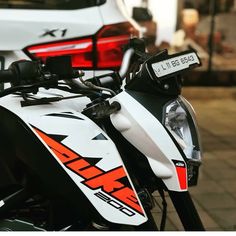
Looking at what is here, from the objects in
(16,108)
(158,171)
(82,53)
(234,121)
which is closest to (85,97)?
(16,108)

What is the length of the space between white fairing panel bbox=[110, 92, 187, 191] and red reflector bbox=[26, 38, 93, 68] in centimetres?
195

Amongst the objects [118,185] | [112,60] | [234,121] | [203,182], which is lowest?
[234,121]

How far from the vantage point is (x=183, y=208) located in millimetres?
2104

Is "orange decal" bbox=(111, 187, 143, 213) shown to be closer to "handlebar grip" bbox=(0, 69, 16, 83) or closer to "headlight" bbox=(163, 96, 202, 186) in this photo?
"headlight" bbox=(163, 96, 202, 186)

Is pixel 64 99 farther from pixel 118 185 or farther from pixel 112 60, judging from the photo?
pixel 112 60

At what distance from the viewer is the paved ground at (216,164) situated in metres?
3.89

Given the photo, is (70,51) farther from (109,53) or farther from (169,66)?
(169,66)

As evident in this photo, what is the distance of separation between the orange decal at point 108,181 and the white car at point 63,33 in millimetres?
1958

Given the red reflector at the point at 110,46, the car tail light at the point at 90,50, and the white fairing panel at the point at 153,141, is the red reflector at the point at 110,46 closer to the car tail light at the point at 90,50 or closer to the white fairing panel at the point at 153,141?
the car tail light at the point at 90,50

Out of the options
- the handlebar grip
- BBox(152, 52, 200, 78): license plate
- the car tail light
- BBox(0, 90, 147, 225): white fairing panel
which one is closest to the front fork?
BBox(0, 90, 147, 225): white fairing panel

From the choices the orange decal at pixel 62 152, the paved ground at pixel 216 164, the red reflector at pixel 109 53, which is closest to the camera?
the orange decal at pixel 62 152

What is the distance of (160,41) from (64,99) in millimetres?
8008

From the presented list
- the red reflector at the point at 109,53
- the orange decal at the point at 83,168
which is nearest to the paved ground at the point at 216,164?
the orange decal at the point at 83,168

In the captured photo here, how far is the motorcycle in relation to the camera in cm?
200
